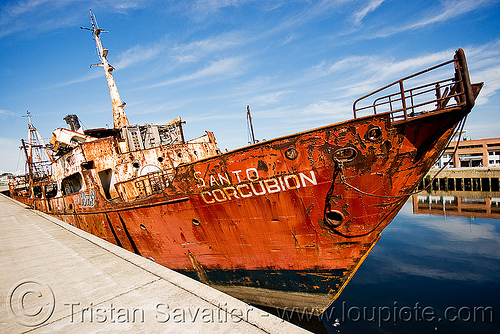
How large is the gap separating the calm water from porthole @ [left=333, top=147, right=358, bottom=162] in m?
4.97

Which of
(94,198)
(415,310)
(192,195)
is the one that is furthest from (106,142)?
(415,310)

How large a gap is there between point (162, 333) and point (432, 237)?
16.0m

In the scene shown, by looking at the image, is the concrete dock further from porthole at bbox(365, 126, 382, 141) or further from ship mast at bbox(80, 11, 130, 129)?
ship mast at bbox(80, 11, 130, 129)

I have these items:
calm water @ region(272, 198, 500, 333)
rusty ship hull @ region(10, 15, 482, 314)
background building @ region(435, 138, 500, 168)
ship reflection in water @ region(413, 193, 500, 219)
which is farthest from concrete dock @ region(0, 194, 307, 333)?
background building @ region(435, 138, 500, 168)

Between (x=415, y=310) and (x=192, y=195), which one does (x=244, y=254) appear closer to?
(x=192, y=195)

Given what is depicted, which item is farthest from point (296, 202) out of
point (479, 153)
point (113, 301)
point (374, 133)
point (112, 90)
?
point (479, 153)

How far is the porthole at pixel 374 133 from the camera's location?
4.91 m

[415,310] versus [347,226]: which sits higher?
[347,226]

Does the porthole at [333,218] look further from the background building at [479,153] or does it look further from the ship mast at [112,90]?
the background building at [479,153]

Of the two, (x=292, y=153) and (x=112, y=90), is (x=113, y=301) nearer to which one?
(x=292, y=153)

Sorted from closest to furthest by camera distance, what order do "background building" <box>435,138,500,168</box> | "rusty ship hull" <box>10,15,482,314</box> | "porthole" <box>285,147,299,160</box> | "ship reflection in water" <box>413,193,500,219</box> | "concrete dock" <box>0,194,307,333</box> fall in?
1. "concrete dock" <box>0,194,307,333</box>
2. "rusty ship hull" <box>10,15,482,314</box>
3. "porthole" <box>285,147,299,160</box>
4. "ship reflection in water" <box>413,193,500,219</box>
5. "background building" <box>435,138,500,168</box>

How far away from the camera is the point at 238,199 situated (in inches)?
239

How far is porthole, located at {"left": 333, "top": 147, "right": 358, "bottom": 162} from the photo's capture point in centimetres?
509

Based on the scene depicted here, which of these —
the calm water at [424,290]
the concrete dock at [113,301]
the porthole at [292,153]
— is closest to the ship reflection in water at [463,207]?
the calm water at [424,290]
